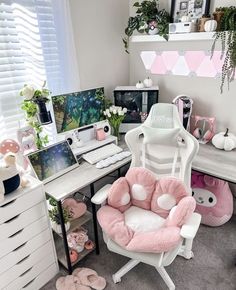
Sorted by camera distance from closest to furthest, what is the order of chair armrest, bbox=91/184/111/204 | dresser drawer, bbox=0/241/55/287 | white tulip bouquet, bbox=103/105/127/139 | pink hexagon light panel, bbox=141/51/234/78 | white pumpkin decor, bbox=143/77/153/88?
dresser drawer, bbox=0/241/55/287, chair armrest, bbox=91/184/111/204, pink hexagon light panel, bbox=141/51/234/78, white tulip bouquet, bbox=103/105/127/139, white pumpkin decor, bbox=143/77/153/88

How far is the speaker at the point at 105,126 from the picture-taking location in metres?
2.09

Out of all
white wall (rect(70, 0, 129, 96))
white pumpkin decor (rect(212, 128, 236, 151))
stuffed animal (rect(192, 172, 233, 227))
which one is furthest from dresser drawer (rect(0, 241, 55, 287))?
white pumpkin decor (rect(212, 128, 236, 151))

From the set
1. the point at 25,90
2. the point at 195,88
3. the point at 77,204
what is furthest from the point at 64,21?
the point at 77,204

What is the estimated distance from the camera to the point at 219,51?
1938 mm

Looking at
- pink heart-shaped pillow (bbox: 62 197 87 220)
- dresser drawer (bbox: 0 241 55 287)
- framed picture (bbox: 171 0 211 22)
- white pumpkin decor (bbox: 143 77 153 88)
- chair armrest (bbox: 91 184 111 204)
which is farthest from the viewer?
white pumpkin decor (bbox: 143 77 153 88)

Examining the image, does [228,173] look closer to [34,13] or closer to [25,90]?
[25,90]

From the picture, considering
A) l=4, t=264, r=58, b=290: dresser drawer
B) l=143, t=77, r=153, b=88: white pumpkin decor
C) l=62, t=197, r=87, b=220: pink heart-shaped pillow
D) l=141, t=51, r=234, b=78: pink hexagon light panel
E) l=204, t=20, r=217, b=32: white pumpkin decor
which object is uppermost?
l=204, t=20, r=217, b=32: white pumpkin decor

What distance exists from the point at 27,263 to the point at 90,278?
45 centimetres

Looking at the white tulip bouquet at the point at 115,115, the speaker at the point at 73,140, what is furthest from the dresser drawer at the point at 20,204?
the white tulip bouquet at the point at 115,115

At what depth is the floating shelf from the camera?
1.84m

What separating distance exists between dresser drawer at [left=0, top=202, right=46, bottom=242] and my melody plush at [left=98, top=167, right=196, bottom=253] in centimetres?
37

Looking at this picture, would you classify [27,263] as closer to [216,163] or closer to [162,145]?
[162,145]

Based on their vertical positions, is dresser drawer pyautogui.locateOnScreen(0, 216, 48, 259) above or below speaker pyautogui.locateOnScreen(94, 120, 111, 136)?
below

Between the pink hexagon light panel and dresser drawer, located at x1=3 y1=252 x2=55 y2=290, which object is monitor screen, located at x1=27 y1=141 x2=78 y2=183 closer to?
dresser drawer, located at x1=3 y1=252 x2=55 y2=290
